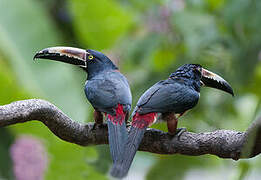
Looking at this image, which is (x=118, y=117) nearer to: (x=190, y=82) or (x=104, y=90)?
(x=104, y=90)

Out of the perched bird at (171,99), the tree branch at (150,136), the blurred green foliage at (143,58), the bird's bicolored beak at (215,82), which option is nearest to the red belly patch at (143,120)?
the perched bird at (171,99)

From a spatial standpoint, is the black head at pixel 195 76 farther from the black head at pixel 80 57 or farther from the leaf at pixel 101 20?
the leaf at pixel 101 20

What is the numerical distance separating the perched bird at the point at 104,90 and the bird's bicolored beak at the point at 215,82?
27 centimetres

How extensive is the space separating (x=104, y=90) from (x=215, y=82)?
1.17 feet

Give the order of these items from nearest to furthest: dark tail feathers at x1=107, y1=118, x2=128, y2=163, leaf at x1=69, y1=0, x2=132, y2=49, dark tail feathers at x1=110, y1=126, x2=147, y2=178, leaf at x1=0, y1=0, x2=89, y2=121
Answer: dark tail feathers at x1=110, y1=126, x2=147, y2=178, dark tail feathers at x1=107, y1=118, x2=128, y2=163, leaf at x1=0, y1=0, x2=89, y2=121, leaf at x1=69, y1=0, x2=132, y2=49

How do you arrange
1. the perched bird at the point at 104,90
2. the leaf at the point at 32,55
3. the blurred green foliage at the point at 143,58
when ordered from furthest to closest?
the leaf at the point at 32,55 < the blurred green foliage at the point at 143,58 < the perched bird at the point at 104,90

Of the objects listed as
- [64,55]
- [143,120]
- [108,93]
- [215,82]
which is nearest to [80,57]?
[64,55]

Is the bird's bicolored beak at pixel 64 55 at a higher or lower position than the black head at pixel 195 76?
higher

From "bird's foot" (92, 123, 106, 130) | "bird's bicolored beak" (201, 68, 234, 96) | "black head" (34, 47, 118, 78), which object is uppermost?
"black head" (34, 47, 118, 78)

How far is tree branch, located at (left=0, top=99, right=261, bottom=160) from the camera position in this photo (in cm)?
147

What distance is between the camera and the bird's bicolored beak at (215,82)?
5.32 ft

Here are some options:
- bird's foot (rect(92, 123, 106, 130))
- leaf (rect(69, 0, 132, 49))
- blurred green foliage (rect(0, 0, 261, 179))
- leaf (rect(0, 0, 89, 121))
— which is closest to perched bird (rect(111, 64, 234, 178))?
bird's foot (rect(92, 123, 106, 130))

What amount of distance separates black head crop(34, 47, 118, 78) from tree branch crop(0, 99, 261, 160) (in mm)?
172

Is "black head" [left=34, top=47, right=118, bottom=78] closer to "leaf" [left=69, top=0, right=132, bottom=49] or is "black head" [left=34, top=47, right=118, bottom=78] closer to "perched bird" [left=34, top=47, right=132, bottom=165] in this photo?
"perched bird" [left=34, top=47, right=132, bottom=165]
